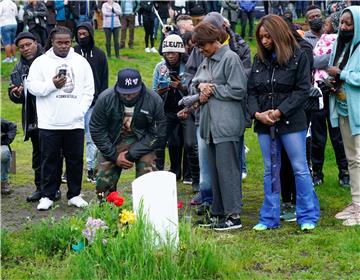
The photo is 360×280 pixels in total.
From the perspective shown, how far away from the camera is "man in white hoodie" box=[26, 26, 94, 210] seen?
9695 mm

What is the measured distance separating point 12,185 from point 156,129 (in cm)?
360

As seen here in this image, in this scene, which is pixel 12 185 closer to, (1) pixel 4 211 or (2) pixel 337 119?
(1) pixel 4 211

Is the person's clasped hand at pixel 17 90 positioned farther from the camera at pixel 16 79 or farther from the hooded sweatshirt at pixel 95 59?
the hooded sweatshirt at pixel 95 59

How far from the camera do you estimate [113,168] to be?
9.09 metres

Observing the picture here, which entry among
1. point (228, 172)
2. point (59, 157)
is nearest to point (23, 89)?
point (59, 157)

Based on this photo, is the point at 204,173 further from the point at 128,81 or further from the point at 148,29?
the point at 148,29

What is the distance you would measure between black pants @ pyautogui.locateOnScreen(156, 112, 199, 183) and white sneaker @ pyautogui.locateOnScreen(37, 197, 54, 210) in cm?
156

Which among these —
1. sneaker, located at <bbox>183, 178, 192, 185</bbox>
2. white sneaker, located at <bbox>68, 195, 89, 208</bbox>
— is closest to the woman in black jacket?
white sneaker, located at <bbox>68, 195, 89, 208</bbox>

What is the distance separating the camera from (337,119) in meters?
8.98

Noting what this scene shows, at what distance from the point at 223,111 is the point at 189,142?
2123 mm

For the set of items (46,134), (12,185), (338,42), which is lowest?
(12,185)

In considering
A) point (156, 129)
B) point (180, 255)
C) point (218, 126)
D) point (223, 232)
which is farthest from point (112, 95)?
point (180, 255)

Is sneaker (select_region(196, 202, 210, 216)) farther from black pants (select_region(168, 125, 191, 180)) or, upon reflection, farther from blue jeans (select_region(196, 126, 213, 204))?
black pants (select_region(168, 125, 191, 180))

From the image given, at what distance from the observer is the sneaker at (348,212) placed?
882cm
